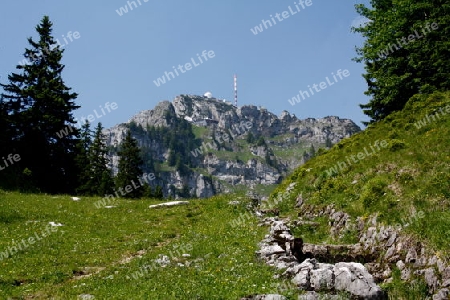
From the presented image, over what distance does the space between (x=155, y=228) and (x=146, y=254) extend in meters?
6.96

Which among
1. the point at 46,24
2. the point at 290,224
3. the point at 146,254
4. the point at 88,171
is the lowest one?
the point at 290,224

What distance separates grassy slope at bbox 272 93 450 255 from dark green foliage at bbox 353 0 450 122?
4.56 metres

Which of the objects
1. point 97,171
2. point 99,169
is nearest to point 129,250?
point 97,171

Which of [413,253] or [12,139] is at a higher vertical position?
[12,139]

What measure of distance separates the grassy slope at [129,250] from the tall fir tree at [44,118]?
1717 centimetres

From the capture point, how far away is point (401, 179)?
1953 centimetres

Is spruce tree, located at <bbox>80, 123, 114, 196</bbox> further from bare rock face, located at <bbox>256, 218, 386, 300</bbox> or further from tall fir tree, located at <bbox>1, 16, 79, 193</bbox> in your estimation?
bare rock face, located at <bbox>256, 218, 386, 300</bbox>

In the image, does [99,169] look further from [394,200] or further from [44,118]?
[394,200]

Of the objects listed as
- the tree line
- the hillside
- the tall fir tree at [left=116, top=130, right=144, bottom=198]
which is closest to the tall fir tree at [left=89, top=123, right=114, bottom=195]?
the tall fir tree at [left=116, top=130, right=144, bottom=198]

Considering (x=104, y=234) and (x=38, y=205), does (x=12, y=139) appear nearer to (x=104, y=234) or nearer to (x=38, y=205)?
(x=38, y=205)

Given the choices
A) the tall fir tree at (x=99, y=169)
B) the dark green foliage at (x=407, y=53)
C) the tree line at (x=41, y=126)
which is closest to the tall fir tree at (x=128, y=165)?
the tall fir tree at (x=99, y=169)

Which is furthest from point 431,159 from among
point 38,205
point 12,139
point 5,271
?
point 12,139

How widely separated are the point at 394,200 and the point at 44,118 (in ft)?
153

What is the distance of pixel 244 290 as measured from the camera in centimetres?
1255
